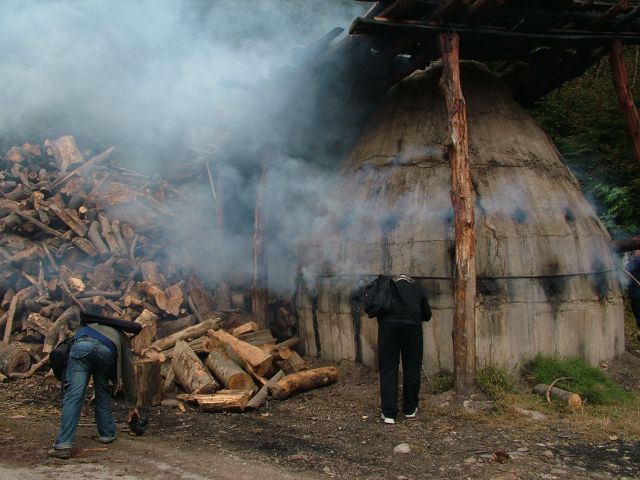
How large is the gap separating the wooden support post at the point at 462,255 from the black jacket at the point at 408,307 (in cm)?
48

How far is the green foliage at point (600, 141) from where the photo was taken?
40.7 feet

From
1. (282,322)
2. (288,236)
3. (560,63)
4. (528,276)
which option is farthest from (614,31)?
(282,322)

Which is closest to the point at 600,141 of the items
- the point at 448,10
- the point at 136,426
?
the point at 448,10

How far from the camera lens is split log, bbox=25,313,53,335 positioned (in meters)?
7.60

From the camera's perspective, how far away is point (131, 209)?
376 inches

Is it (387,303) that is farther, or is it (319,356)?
(319,356)

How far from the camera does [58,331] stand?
24.6 feet

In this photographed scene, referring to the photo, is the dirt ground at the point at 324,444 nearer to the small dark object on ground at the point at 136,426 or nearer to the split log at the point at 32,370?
the small dark object on ground at the point at 136,426

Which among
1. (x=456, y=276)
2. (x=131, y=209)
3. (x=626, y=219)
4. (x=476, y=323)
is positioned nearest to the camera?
(x=456, y=276)

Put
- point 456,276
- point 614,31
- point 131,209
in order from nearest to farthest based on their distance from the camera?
point 456,276 < point 614,31 < point 131,209

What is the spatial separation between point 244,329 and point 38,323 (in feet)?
9.29

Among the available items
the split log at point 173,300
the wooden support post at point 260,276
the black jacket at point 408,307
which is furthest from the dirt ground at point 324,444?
the wooden support post at point 260,276

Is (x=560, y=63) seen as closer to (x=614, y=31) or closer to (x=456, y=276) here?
(x=614, y=31)

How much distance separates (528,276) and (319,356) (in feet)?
10.4
